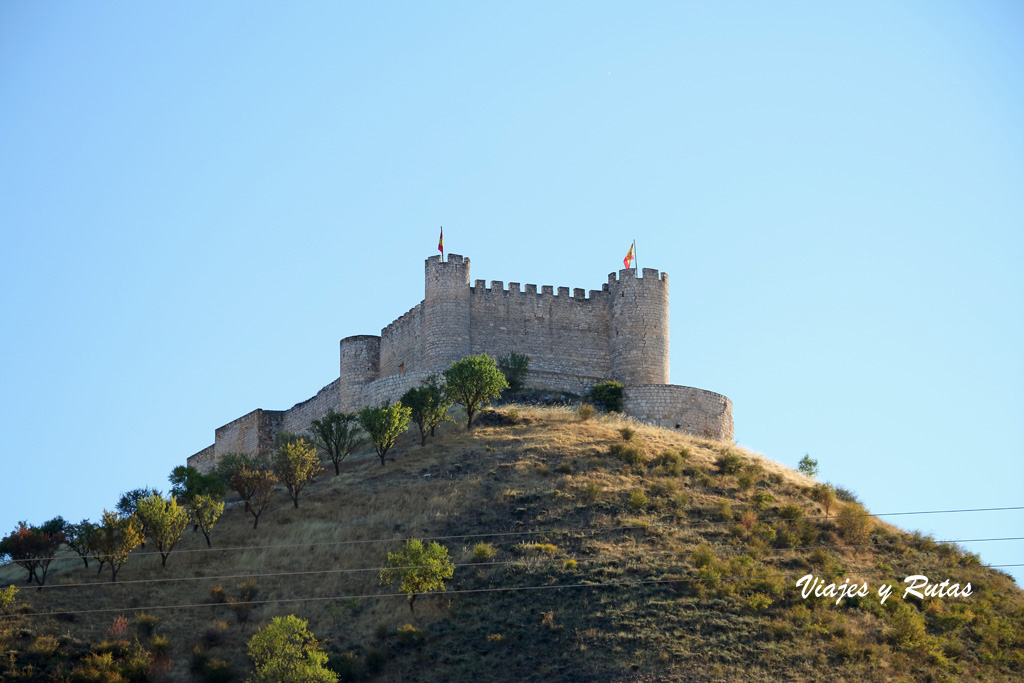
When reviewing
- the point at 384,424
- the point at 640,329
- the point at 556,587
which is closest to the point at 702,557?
the point at 556,587

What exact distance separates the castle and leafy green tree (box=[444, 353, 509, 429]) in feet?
9.40

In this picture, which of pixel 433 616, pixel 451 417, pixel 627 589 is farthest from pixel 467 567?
pixel 451 417

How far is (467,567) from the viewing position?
1517 inches

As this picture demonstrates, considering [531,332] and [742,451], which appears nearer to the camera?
[742,451]

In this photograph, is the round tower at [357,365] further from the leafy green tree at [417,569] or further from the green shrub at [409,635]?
the green shrub at [409,635]

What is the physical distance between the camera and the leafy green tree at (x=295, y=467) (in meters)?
45.4

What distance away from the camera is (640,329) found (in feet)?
181

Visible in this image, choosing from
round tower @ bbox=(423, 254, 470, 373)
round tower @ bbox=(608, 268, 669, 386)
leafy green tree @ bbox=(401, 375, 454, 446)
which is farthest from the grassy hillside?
round tower @ bbox=(608, 268, 669, 386)

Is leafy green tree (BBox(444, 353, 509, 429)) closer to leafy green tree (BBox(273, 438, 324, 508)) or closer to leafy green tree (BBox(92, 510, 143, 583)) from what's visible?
leafy green tree (BBox(273, 438, 324, 508))

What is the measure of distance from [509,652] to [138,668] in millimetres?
9666

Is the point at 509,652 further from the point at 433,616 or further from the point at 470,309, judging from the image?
the point at 470,309

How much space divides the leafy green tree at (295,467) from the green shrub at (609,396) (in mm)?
12420

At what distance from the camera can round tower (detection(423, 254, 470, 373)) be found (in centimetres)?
5356

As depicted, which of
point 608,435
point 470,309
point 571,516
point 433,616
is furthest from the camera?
point 470,309
